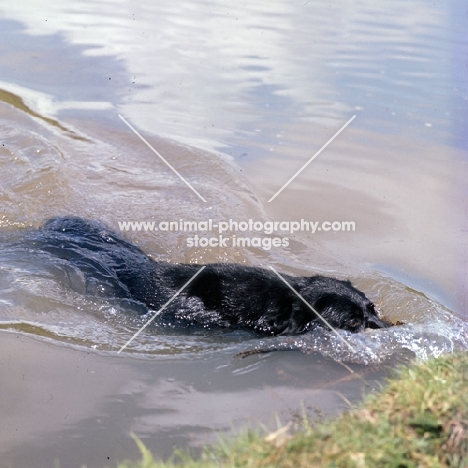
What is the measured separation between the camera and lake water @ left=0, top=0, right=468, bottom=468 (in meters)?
4.12

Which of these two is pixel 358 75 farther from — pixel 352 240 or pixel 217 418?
pixel 217 418

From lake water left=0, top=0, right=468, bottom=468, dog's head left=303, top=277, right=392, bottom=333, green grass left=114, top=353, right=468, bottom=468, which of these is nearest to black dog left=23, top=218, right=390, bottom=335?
dog's head left=303, top=277, right=392, bottom=333

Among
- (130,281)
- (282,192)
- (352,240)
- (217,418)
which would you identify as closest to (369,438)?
(217,418)

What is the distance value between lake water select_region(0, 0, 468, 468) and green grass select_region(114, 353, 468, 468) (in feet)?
2.68

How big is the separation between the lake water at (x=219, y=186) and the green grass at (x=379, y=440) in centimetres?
82

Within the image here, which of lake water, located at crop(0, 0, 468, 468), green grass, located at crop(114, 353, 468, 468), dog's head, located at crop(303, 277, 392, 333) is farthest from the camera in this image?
dog's head, located at crop(303, 277, 392, 333)

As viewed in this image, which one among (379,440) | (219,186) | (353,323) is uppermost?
(379,440)

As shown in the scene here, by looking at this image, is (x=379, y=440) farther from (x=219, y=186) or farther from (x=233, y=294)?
(x=219, y=186)

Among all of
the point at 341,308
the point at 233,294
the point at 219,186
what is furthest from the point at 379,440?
the point at 219,186

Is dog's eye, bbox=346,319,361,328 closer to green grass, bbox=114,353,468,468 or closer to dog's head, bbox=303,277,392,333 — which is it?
dog's head, bbox=303,277,392,333

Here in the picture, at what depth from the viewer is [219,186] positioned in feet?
24.6

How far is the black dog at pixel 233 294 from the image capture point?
4.86 meters

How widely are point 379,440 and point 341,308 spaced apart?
2305 mm

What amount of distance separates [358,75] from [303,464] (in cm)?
769
